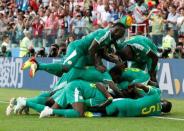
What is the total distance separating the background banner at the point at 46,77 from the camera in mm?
20484

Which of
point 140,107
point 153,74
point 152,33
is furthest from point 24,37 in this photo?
point 140,107

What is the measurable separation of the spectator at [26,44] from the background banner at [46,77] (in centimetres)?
43

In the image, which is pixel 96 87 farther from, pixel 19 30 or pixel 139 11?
pixel 19 30

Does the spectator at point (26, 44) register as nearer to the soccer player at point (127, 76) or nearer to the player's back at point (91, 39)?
the soccer player at point (127, 76)

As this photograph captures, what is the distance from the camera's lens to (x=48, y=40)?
25672 millimetres

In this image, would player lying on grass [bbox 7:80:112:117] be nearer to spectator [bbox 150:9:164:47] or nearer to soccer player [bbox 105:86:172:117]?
soccer player [bbox 105:86:172:117]

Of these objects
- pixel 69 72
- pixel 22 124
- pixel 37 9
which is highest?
pixel 37 9

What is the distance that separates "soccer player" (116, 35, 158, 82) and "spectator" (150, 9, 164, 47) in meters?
6.64

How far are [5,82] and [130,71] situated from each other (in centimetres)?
1426

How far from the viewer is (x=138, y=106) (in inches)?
521

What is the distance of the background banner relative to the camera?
20.5 m

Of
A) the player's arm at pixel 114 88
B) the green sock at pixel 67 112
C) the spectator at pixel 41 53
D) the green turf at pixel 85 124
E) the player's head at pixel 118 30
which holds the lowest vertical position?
the green turf at pixel 85 124

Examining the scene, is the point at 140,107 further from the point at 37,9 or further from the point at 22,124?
the point at 37,9

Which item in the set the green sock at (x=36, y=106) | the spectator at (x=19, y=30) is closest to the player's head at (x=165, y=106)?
the green sock at (x=36, y=106)
